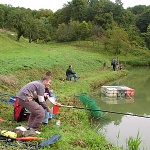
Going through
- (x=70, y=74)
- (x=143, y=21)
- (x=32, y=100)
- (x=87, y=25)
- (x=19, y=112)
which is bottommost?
(x=70, y=74)

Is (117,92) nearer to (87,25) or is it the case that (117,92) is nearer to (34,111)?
(34,111)

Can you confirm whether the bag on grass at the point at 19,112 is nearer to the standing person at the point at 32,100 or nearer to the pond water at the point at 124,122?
the standing person at the point at 32,100

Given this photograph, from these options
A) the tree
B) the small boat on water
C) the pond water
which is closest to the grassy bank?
the pond water

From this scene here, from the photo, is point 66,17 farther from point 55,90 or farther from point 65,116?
point 65,116

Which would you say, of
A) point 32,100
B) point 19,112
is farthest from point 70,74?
point 32,100

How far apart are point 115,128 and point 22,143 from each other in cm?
542

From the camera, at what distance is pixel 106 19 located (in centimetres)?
6306

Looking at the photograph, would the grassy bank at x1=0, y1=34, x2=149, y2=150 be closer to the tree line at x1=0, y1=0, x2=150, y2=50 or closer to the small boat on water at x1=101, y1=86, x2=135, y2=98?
the small boat on water at x1=101, y1=86, x2=135, y2=98

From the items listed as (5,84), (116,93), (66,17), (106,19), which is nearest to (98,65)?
(116,93)

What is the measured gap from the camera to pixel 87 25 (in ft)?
188

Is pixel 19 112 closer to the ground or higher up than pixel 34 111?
closer to the ground

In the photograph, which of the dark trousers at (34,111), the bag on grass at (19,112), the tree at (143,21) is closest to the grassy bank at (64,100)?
the bag on grass at (19,112)

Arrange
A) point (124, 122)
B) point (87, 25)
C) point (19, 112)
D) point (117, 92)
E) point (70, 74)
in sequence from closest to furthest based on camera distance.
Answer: point (19, 112), point (124, 122), point (117, 92), point (70, 74), point (87, 25)

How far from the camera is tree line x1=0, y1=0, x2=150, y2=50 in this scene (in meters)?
44.2
